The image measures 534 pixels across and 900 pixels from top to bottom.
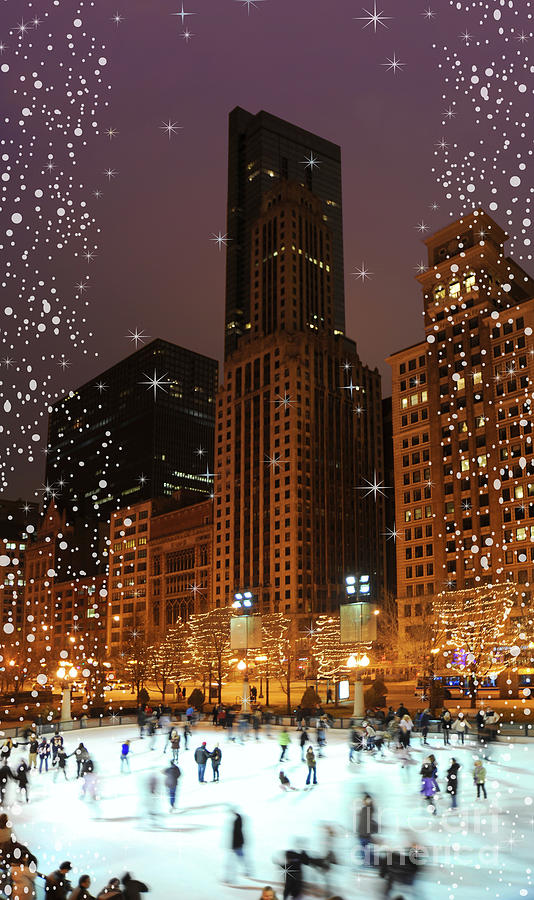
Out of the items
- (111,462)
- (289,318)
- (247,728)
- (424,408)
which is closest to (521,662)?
(247,728)

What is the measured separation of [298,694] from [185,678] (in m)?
10.2

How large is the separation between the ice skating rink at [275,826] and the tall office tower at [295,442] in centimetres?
8404

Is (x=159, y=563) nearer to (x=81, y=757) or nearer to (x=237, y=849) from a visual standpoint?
(x=81, y=757)

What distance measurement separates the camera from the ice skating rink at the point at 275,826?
1395cm

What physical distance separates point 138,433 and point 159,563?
52633 millimetres

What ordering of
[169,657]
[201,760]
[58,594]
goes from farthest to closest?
1. [58,594]
2. [169,657]
3. [201,760]

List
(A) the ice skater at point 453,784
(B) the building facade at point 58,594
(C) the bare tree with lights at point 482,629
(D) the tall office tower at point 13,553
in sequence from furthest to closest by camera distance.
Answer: (D) the tall office tower at point 13,553
(B) the building facade at point 58,594
(C) the bare tree with lights at point 482,629
(A) the ice skater at point 453,784

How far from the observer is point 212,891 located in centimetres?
1365

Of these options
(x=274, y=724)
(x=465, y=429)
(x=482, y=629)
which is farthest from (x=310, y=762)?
(x=465, y=429)

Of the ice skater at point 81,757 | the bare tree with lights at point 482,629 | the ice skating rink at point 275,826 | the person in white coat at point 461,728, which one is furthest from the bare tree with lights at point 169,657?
the ice skater at point 81,757

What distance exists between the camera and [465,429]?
286ft

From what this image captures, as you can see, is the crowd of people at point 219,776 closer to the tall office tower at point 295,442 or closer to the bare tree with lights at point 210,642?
the bare tree with lights at point 210,642

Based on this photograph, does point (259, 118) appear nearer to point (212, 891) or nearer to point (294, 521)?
point (294, 521)

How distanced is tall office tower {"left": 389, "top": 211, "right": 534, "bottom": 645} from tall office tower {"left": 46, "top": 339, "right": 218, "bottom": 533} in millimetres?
93877
